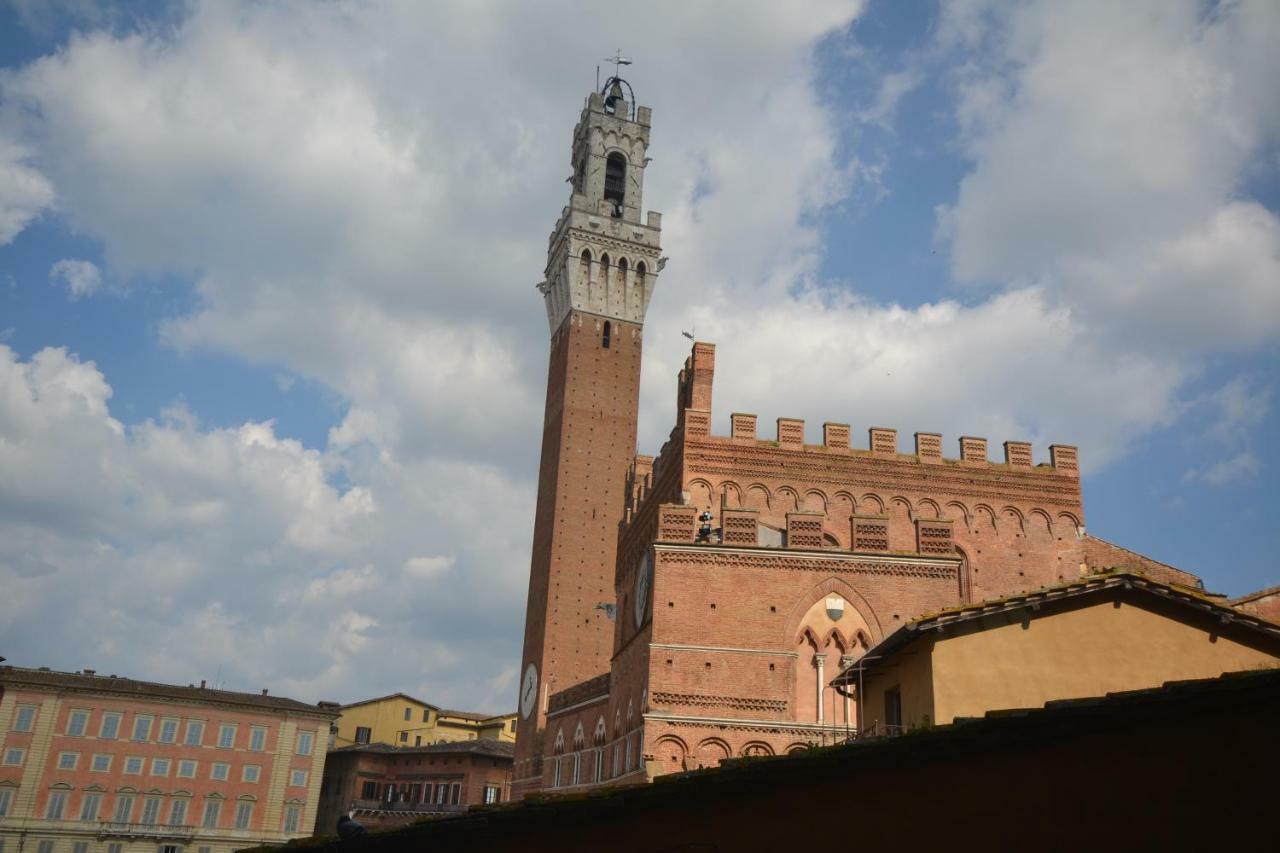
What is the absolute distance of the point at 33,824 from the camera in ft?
157

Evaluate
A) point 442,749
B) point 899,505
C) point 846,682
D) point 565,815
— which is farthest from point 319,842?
point 442,749

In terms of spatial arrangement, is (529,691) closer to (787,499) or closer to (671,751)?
(787,499)

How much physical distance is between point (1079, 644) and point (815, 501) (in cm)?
1718

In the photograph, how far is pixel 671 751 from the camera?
20.5 m

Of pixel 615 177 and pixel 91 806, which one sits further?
pixel 615 177

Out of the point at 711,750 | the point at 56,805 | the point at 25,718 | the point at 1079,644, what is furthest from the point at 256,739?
the point at 1079,644

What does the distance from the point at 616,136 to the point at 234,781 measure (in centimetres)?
4001

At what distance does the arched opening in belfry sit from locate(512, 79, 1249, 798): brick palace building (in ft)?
12.4


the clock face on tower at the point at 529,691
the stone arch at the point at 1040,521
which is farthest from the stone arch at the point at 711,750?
the clock face on tower at the point at 529,691

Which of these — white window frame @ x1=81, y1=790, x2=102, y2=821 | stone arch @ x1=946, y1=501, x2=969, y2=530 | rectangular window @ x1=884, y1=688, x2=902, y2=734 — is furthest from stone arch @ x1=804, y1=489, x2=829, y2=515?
white window frame @ x1=81, y1=790, x2=102, y2=821

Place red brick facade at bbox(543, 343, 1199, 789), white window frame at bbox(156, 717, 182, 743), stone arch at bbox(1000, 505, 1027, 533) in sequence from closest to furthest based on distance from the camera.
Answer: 1. red brick facade at bbox(543, 343, 1199, 789)
2. stone arch at bbox(1000, 505, 1027, 533)
3. white window frame at bbox(156, 717, 182, 743)

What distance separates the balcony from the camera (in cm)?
4919

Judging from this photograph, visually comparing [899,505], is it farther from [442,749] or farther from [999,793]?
[442,749]

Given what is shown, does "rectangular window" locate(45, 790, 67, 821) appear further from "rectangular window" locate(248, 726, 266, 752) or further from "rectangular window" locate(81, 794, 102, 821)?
"rectangular window" locate(248, 726, 266, 752)
